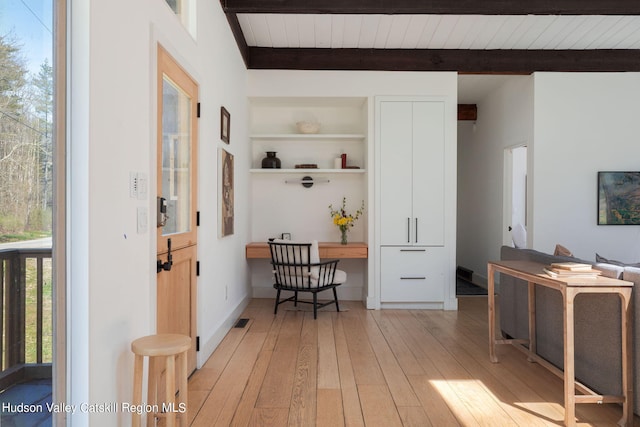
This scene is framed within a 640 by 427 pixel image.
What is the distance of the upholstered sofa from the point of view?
7.52ft

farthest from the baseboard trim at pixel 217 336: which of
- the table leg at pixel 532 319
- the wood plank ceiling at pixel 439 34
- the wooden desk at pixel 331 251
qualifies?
the wood plank ceiling at pixel 439 34

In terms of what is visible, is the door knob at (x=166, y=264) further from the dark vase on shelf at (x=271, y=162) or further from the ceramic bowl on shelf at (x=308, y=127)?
the ceramic bowl on shelf at (x=308, y=127)

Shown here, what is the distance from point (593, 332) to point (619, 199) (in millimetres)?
3232

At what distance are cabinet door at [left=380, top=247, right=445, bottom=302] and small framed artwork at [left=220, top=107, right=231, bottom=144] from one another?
7.39 ft

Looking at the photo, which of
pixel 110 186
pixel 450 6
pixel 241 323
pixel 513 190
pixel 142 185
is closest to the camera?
pixel 110 186

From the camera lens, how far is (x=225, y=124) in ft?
12.6

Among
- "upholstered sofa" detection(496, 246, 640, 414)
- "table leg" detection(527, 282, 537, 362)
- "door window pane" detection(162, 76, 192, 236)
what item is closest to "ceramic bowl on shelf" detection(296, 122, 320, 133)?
"door window pane" detection(162, 76, 192, 236)

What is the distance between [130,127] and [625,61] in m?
5.61

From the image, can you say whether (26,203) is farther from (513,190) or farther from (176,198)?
(513,190)

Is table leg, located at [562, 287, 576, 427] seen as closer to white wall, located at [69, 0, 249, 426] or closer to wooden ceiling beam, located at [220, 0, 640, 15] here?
white wall, located at [69, 0, 249, 426]

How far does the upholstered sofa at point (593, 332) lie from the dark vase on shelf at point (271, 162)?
10.3 ft

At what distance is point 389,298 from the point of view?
4965 mm

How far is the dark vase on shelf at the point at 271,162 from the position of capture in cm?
529

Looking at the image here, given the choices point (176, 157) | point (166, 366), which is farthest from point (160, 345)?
point (176, 157)
